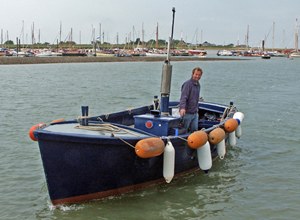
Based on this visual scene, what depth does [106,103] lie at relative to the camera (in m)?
26.8

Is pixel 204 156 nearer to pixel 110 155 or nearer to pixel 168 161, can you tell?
pixel 168 161

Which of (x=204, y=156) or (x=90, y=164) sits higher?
(x=90, y=164)

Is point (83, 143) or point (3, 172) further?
point (3, 172)

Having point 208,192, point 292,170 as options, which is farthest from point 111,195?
point 292,170

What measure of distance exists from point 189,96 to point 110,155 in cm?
315

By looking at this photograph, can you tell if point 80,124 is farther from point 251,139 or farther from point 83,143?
point 251,139

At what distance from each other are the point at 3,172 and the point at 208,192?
5210 millimetres

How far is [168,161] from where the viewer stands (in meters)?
9.05

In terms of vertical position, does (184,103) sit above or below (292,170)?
above

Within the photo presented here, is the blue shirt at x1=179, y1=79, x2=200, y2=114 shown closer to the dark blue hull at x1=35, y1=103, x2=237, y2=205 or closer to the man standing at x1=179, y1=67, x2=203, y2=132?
the man standing at x1=179, y1=67, x2=203, y2=132

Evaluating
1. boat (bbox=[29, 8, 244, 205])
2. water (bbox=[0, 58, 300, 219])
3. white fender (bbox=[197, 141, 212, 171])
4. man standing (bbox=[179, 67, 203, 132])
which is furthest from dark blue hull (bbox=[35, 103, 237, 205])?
man standing (bbox=[179, 67, 203, 132])

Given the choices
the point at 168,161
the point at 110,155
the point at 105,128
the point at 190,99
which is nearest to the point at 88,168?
the point at 110,155

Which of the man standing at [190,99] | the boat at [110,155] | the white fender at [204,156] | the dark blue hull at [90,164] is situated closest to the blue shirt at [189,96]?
the man standing at [190,99]

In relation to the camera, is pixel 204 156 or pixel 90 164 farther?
pixel 204 156
